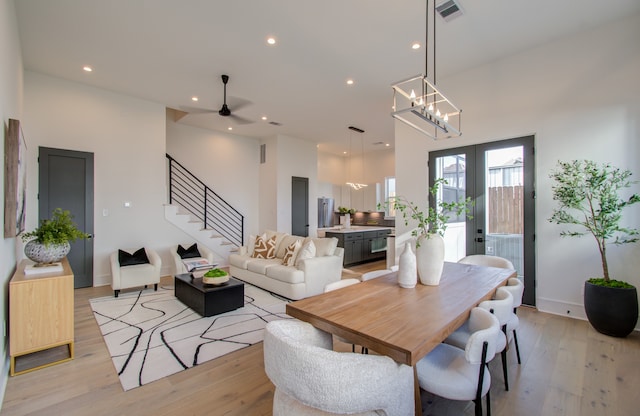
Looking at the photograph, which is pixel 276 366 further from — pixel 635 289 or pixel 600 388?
pixel 635 289

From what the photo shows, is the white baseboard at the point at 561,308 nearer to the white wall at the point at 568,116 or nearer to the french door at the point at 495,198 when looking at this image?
the white wall at the point at 568,116

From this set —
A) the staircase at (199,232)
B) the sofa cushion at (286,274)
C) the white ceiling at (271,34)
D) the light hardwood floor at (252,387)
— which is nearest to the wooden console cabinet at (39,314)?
the light hardwood floor at (252,387)

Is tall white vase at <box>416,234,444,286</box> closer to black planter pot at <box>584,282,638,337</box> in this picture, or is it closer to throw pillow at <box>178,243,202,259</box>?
black planter pot at <box>584,282,638,337</box>

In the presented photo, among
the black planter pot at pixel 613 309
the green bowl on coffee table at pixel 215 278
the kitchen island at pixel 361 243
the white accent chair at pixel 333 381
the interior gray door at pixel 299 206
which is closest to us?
the white accent chair at pixel 333 381

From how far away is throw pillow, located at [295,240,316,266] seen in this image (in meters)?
4.58

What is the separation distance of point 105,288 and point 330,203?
6748 millimetres

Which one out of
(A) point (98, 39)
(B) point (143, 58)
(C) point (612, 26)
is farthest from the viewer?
(B) point (143, 58)

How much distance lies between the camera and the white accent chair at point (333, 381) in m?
1.15

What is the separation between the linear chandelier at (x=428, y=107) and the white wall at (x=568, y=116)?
439 mm

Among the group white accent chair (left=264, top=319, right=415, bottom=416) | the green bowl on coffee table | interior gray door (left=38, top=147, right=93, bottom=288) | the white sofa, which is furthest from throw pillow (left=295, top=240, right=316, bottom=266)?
interior gray door (left=38, top=147, right=93, bottom=288)

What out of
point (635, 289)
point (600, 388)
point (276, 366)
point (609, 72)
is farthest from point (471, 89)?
point (276, 366)

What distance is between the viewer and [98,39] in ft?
12.2

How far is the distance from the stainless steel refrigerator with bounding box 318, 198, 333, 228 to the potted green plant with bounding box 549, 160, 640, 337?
6.66 metres

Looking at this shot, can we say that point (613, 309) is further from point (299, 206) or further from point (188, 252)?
point (299, 206)
